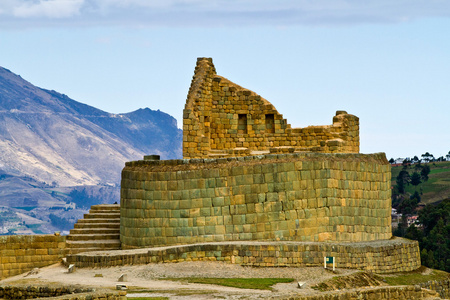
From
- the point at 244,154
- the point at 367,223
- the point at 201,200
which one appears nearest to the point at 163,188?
the point at 201,200

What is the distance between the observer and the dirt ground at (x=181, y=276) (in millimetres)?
33594

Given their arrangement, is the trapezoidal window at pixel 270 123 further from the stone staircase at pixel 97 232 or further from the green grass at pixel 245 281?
the green grass at pixel 245 281

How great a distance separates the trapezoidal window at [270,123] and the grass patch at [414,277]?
905 centimetres

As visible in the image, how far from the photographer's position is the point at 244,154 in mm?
45438

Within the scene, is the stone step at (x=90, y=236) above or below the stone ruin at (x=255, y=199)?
below

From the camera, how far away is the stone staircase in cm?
4409

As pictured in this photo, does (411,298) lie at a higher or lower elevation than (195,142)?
lower

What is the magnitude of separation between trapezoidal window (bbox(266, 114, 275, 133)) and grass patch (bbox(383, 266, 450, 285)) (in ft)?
29.7

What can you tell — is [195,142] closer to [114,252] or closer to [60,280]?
[114,252]

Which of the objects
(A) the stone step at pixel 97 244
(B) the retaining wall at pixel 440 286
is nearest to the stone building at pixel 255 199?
(A) the stone step at pixel 97 244

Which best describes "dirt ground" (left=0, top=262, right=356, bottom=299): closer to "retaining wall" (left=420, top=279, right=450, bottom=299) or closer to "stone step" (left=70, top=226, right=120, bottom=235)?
"stone step" (left=70, top=226, right=120, bottom=235)

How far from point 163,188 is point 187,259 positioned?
3.40 m

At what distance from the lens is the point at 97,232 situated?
4553 cm

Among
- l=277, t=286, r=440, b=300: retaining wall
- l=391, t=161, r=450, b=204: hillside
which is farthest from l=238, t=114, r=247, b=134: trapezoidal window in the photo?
l=391, t=161, r=450, b=204: hillside
